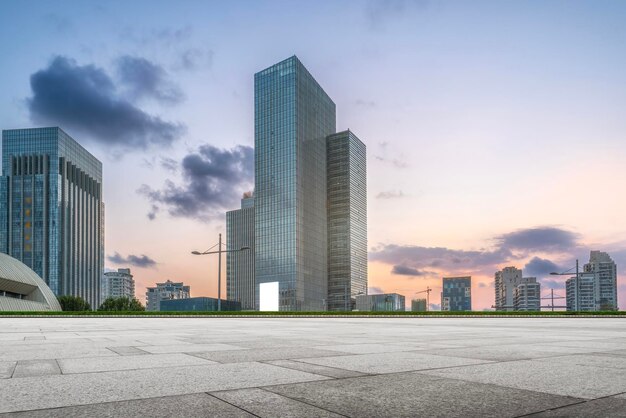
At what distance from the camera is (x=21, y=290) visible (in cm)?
9425

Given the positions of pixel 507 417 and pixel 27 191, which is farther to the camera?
pixel 27 191

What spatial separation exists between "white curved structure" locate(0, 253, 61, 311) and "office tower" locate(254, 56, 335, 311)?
9021 centimetres

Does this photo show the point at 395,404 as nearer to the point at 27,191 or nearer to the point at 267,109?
the point at 267,109

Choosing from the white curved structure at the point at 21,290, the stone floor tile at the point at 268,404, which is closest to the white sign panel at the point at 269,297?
the white curved structure at the point at 21,290

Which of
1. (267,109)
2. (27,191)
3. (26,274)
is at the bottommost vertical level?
(26,274)

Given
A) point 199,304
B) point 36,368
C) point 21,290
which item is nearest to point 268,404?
point 36,368

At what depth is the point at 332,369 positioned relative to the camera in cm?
698

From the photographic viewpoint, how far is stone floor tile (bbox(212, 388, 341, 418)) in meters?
4.31

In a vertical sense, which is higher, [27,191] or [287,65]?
[287,65]

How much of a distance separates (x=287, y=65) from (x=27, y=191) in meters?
100

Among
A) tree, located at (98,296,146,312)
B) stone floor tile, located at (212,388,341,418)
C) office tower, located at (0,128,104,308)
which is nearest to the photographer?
stone floor tile, located at (212,388,341,418)

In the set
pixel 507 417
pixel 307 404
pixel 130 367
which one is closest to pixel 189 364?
pixel 130 367

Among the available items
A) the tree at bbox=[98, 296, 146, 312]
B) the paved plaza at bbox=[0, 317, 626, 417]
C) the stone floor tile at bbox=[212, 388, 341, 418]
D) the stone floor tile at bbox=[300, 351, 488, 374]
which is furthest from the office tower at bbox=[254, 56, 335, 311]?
the stone floor tile at bbox=[212, 388, 341, 418]

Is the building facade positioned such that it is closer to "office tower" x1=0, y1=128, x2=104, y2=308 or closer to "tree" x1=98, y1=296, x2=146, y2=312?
"tree" x1=98, y1=296, x2=146, y2=312
